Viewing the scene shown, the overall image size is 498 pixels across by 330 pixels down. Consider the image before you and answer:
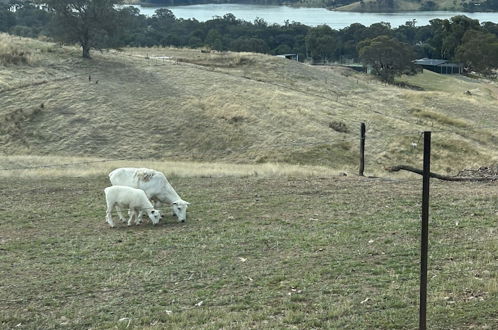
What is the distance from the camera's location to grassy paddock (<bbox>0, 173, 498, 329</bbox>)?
895cm

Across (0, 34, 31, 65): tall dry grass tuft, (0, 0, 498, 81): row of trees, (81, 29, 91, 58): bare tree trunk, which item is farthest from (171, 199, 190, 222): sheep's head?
(0, 0, 498, 81): row of trees

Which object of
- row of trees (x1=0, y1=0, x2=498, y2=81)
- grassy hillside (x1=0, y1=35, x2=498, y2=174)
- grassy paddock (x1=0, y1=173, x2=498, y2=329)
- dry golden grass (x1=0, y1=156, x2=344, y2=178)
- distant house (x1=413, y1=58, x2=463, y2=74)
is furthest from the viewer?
distant house (x1=413, y1=58, x2=463, y2=74)

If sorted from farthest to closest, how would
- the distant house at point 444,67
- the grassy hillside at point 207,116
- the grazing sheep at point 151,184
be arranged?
the distant house at point 444,67
the grassy hillside at point 207,116
the grazing sheep at point 151,184

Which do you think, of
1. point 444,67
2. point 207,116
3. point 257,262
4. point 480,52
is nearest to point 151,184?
point 257,262

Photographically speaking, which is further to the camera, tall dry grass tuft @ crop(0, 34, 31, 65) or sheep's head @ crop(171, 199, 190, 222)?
tall dry grass tuft @ crop(0, 34, 31, 65)

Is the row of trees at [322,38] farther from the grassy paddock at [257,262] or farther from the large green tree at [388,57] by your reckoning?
the grassy paddock at [257,262]

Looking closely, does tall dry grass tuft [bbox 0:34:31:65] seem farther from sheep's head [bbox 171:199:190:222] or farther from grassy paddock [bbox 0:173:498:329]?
sheep's head [bbox 171:199:190:222]

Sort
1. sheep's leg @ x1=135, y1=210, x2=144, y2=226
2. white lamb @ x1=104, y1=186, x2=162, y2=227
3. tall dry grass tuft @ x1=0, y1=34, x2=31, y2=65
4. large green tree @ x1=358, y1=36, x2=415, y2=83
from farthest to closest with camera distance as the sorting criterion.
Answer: large green tree @ x1=358, y1=36, x2=415, y2=83
tall dry grass tuft @ x1=0, y1=34, x2=31, y2=65
sheep's leg @ x1=135, y1=210, x2=144, y2=226
white lamb @ x1=104, y1=186, x2=162, y2=227

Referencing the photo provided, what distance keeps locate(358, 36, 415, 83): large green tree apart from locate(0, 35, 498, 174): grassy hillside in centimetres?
3013

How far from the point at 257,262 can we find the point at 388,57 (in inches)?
3005

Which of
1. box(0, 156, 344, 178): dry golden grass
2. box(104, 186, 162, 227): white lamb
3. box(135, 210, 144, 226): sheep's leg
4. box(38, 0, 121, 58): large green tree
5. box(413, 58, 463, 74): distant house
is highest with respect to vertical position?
box(38, 0, 121, 58): large green tree

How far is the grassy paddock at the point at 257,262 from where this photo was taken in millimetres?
8945

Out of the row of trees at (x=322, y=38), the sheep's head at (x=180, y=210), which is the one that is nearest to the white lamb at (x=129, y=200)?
the sheep's head at (x=180, y=210)

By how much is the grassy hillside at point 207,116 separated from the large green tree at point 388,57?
30.1m
